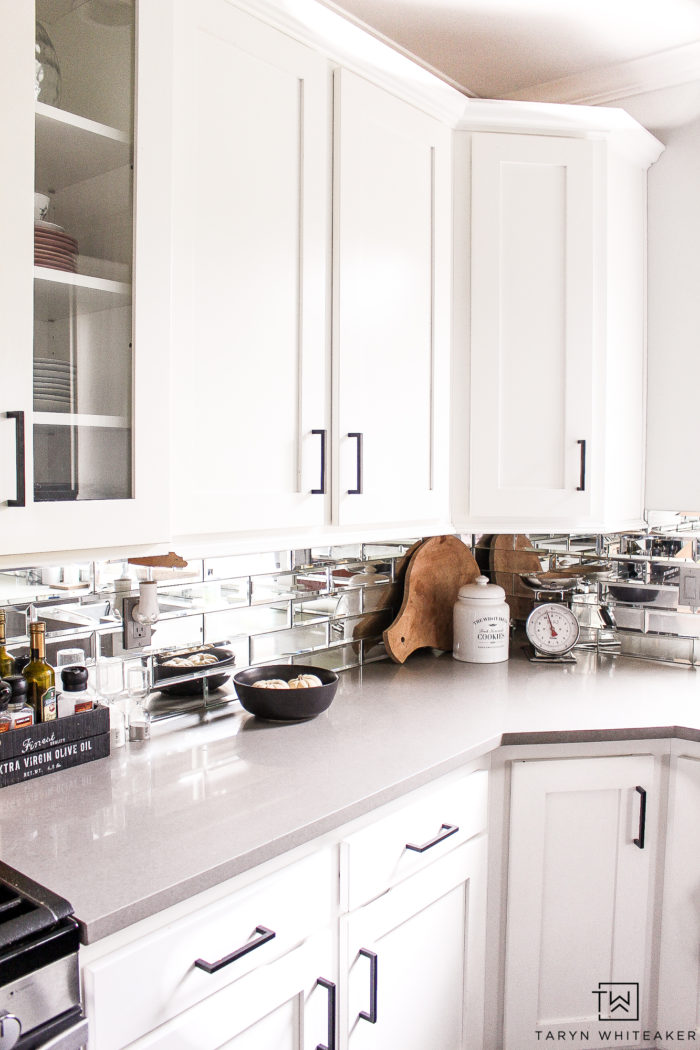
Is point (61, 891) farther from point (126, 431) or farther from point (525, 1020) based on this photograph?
point (525, 1020)

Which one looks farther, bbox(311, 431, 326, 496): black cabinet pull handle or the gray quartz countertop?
bbox(311, 431, 326, 496): black cabinet pull handle

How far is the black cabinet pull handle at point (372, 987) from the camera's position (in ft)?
4.70

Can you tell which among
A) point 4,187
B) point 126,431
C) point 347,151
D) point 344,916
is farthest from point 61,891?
point 347,151

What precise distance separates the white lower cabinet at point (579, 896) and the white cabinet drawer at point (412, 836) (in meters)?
0.12

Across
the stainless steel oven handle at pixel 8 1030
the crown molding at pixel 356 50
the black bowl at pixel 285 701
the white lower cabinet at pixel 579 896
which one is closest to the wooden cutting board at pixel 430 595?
the black bowl at pixel 285 701

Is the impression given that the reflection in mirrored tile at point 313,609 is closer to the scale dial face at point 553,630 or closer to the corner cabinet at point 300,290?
the corner cabinet at point 300,290

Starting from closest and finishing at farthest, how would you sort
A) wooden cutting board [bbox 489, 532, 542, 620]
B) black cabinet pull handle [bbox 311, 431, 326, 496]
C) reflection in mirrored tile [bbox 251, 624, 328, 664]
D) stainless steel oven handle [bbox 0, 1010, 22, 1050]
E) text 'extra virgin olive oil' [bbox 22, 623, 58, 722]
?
stainless steel oven handle [bbox 0, 1010, 22, 1050] < text 'extra virgin olive oil' [bbox 22, 623, 58, 722] < black cabinet pull handle [bbox 311, 431, 326, 496] < reflection in mirrored tile [bbox 251, 624, 328, 664] < wooden cutting board [bbox 489, 532, 542, 620]

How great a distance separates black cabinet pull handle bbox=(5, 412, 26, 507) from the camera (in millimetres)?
1172

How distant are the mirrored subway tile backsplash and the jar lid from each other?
206 mm

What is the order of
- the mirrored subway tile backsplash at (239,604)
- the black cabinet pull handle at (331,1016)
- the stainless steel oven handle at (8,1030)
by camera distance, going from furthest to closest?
the mirrored subway tile backsplash at (239,604) < the black cabinet pull handle at (331,1016) < the stainless steel oven handle at (8,1030)

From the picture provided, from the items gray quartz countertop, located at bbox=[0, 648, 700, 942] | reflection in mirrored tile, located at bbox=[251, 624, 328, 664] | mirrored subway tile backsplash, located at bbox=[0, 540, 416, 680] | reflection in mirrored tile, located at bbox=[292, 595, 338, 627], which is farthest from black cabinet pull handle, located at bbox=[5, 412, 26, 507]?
reflection in mirrored tile, located at bbox=[292, 595, 338, 627]

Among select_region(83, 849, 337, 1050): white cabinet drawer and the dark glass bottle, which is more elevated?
the dark glass bottle

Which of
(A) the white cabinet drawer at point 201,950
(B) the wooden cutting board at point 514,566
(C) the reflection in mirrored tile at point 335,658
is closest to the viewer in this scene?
(A) the white cabinet drawer at point 201,950

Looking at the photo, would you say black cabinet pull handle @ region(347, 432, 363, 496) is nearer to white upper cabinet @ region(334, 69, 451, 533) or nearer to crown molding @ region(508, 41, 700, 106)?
white upper cabinet @ region(334, 69, 451, 533)
